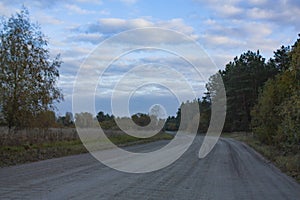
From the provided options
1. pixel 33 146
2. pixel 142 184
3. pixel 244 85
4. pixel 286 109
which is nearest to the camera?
pixel 142 184

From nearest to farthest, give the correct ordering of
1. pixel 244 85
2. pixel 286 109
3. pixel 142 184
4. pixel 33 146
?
pixel 142 184
pixel 286 109
pixel 33 146
pixel 244 85

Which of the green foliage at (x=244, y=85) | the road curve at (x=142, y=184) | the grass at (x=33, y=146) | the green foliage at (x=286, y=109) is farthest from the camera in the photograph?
the green foliage at (x=244, y=85)

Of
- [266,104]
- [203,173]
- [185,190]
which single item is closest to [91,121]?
[266,104]

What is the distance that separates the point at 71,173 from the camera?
45.0 feet

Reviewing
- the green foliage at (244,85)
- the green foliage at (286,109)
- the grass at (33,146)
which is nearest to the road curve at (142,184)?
the green foliage at (286,109)

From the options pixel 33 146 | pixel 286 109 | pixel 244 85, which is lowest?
pixel 33 146

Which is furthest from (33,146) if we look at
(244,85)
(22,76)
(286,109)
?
(244,85)

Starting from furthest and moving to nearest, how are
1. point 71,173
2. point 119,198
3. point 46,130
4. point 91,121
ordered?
point 91,121
point 46,130
point 71,173
point 119,198

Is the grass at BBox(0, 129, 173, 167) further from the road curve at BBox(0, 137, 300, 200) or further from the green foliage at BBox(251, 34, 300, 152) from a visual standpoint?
the green foliage at BBox(251, 34, 300, 152)

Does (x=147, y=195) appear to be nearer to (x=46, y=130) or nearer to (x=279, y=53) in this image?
(x=46, y=130)

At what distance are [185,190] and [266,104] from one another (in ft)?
73.8

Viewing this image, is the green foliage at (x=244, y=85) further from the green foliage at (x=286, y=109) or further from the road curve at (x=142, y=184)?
the road curve at (x=142, y=184)

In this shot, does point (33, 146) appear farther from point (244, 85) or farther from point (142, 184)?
point (244, 85)

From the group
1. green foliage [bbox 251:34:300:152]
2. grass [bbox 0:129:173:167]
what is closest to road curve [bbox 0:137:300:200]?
green foliage [bbox 251:34:300:152]
